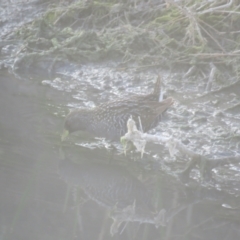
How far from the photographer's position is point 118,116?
6137 mm

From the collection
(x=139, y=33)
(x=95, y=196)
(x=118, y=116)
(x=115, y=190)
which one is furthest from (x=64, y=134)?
(x=139, y=33)

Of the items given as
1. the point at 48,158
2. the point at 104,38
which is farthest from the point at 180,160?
the point at 104,38

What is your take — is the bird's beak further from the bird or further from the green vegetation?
the green vegetation

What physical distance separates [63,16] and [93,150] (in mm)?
3930

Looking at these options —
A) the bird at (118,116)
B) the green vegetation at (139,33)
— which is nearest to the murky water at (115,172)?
the bird at (118,116)

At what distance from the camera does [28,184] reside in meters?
5.06

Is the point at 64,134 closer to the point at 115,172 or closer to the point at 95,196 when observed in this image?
the point at 115,172

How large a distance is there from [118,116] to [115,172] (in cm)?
77

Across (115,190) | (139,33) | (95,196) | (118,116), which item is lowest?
(95,196)

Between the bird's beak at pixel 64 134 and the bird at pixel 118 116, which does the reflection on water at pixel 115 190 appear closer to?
the bird's beak at pixel 64 134

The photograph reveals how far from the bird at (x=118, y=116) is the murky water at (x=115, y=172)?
12 centimetres

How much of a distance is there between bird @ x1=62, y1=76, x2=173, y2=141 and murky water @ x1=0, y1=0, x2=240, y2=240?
122mm

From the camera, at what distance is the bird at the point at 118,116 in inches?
240

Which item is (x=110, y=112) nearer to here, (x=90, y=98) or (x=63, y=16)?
(x=90, y=98)
